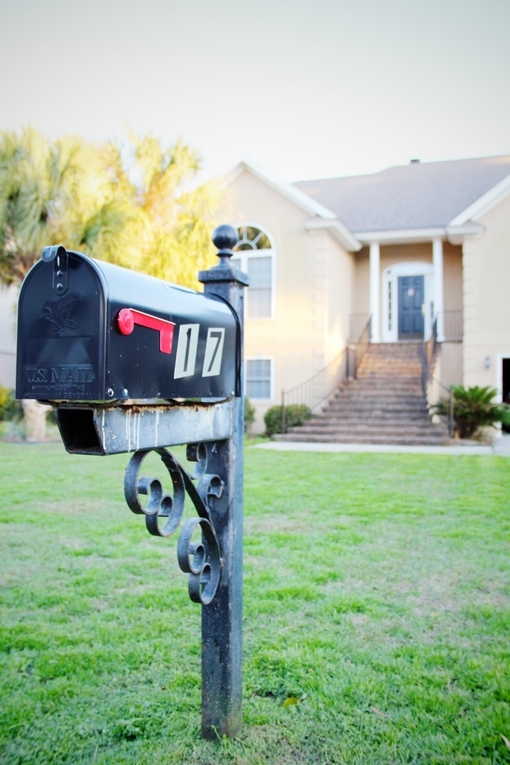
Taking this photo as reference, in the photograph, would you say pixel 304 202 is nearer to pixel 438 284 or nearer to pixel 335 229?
pixel 335 229

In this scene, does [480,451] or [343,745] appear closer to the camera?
[343,745]

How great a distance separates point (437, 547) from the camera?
16.4 ft

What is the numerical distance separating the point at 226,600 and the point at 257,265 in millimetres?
15153

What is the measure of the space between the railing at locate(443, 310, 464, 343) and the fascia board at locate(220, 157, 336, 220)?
4.32m

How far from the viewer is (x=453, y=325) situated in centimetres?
1712

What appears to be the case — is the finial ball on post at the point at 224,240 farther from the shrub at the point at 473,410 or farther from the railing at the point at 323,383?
the railing at the point at 323,383

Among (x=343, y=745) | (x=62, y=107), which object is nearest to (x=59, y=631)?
(x=343, y=745)

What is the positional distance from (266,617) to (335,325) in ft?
45.8

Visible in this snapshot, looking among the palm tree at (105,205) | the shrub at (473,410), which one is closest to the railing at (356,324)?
the shrub at (473,410)

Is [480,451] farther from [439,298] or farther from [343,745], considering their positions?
[343,745]

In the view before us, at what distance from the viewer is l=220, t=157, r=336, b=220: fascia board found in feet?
52.0

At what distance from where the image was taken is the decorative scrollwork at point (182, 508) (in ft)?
5.78

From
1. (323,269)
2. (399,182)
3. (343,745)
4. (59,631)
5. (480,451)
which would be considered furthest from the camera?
(399,182)

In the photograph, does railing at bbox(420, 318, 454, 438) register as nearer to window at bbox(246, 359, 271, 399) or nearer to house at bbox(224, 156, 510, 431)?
house at bbox(224, 156, 510, 431)
